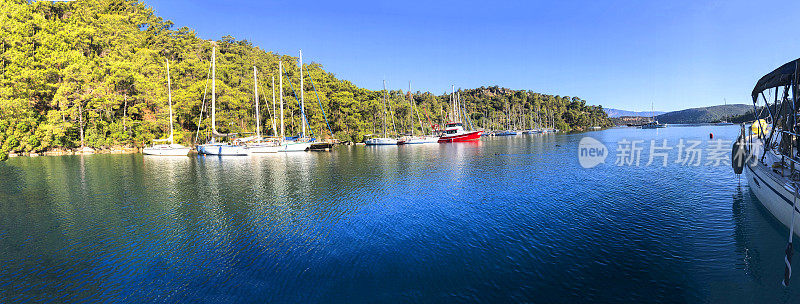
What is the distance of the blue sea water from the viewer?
8.34 meters

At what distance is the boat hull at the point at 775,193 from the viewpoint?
10.5 m

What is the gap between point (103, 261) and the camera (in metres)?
10.3

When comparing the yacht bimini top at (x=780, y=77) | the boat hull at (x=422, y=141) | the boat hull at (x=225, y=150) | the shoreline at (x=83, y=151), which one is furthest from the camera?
the boat hull at (x=422, y=141)

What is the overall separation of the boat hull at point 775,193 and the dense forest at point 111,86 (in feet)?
190

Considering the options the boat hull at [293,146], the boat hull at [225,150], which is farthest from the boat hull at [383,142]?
the boat hull at [225,150]

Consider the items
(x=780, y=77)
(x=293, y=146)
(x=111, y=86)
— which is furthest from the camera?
(x=111, y=86)

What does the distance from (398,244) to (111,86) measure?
69.1 metres

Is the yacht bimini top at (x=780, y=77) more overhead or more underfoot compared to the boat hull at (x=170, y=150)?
more overhead

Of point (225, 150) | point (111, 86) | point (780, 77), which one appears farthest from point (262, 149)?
point (780, 77)

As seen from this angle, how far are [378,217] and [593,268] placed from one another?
855cm

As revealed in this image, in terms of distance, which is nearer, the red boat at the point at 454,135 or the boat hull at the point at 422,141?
the boat hull at the point at 422,141

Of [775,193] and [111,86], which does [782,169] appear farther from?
[111,86]

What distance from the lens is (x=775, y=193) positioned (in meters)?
11.8

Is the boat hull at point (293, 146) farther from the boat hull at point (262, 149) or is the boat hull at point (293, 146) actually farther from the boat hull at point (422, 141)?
the boat hull at point (422, 141)
